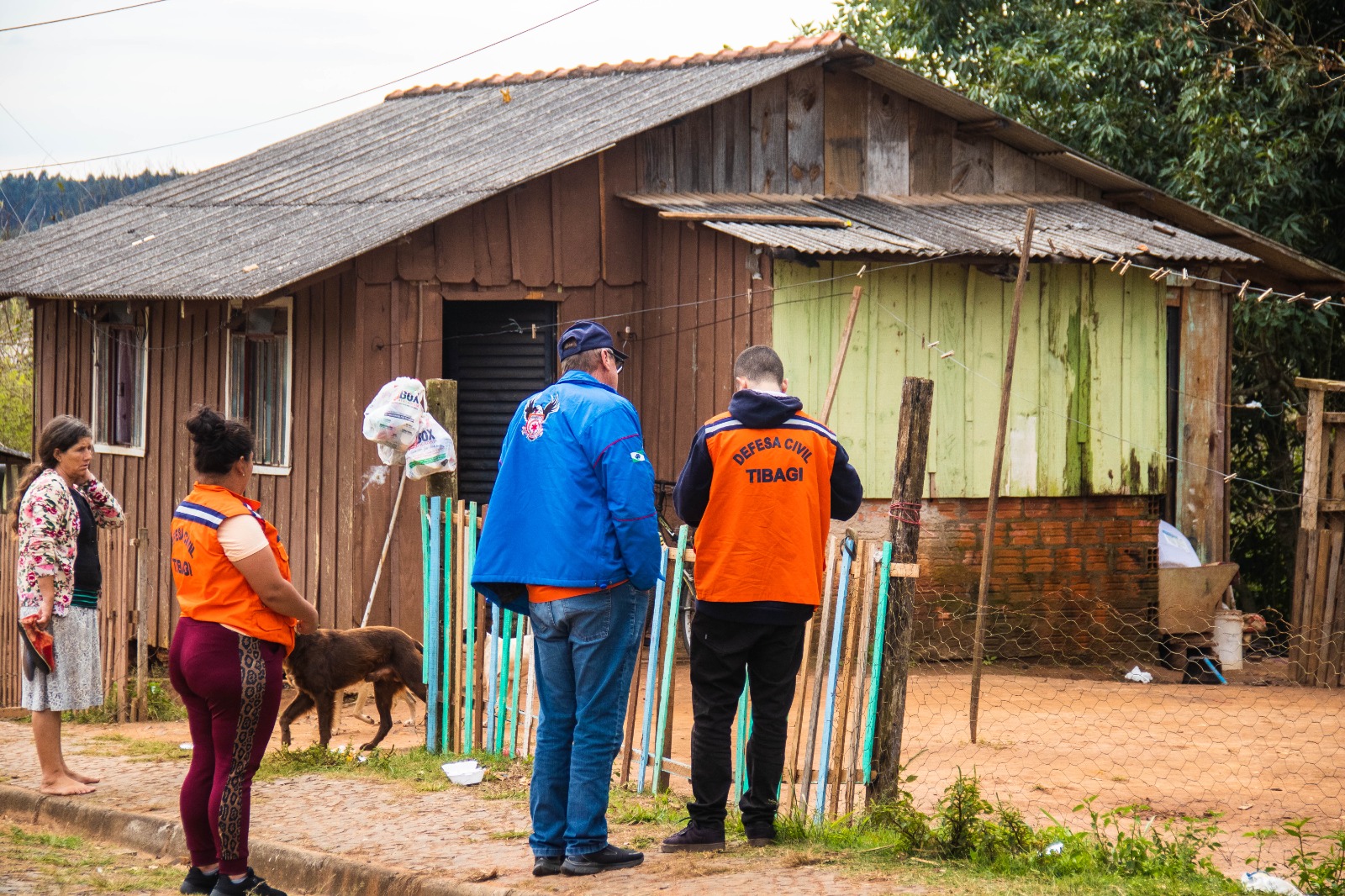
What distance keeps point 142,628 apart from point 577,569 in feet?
17.9

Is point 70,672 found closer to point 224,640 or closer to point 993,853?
point 224,640

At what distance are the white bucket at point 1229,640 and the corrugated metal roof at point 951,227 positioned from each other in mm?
2972

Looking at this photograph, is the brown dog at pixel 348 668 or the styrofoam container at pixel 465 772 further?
the brown dog at pixel 348 668

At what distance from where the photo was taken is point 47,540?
6418mm

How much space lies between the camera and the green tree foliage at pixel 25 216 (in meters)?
23.1

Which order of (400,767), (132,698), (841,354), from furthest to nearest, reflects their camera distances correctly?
(841,354), (132,698), (400,767)

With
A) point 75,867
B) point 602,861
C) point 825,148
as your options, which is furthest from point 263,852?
point 825,148

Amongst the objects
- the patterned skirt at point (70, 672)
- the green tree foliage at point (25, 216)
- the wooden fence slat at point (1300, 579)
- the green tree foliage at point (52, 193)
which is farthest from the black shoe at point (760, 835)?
the green tree foliage at point (52, 193)

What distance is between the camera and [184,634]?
4.88m

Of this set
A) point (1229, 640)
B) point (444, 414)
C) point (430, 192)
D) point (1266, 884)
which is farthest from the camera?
point (1229, 640)

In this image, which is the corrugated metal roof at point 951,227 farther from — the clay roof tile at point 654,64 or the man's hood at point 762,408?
the man's hood at point 762,408

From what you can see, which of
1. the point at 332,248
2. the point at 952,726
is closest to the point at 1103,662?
the point at 952,726

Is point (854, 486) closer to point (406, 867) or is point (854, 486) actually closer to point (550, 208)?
point (406, 867)

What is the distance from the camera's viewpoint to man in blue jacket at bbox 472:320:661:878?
4.86 meters
